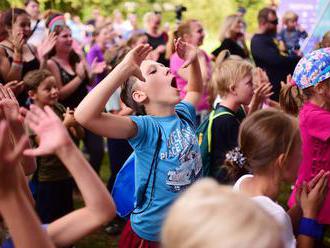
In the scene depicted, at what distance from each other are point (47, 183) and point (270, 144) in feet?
8.51

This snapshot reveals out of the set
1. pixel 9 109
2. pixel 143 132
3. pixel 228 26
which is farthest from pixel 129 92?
pixel 228 26

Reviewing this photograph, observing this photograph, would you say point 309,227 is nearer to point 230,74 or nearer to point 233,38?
point 230,74

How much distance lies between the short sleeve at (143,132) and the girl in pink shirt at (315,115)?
1.05m

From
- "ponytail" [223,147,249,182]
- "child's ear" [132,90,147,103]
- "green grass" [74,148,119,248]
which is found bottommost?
"green grass" [74,148,119,248]

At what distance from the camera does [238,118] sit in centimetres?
416

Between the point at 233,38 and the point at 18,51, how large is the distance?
3.20 metres

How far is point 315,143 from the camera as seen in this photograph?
12.0 ft

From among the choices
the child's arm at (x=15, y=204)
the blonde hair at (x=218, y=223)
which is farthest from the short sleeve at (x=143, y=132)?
the blonde hair at (x=218, y=223)

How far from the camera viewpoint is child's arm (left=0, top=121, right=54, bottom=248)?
1630 mm

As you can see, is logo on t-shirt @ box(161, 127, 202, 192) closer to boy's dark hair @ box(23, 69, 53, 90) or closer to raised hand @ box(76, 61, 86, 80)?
boy's dark hair @ box(23, 69, 53, 90)

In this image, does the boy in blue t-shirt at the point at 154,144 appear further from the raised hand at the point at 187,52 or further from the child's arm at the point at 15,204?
the child's arm at the point at 15,204

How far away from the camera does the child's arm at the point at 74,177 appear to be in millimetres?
1757

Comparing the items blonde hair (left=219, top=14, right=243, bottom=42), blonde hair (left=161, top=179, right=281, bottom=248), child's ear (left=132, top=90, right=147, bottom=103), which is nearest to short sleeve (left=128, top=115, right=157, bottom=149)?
child's ear (left=132, top=90, right=147, bottom=103)

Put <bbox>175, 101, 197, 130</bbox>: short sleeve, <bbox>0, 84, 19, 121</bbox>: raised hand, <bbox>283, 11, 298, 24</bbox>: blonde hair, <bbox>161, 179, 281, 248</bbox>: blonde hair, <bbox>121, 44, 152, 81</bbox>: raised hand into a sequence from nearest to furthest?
<bbox>161, 179, 281, 248</bbox>: blonde hair → <bbox>0, 84, 19, 121</bbox>: raised hand → <bbox>121, 44, 152, 81</bbox>: raised hand → <bbox>175, 101, 197, 130</bbox>: short sleeve → <bbox>283, 11, 298, 24</bbox>: blonde hair
